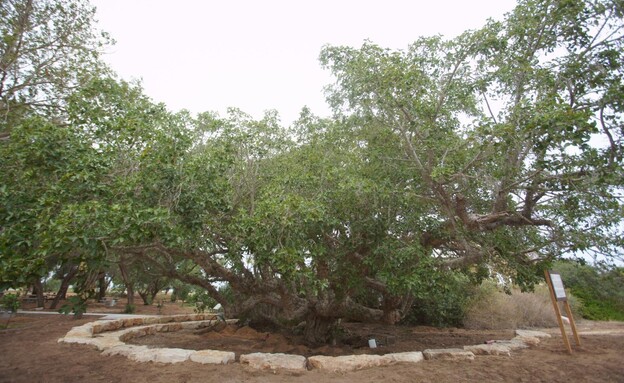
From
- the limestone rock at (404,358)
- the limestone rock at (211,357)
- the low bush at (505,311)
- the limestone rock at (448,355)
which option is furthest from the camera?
the low bush at (505,311)

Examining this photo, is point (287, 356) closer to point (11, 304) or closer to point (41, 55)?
point (11, 304)

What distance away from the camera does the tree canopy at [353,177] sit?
4.94 metres

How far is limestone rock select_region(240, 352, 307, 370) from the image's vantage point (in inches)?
212

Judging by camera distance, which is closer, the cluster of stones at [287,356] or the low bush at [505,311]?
the cluster of stones at [287,356]

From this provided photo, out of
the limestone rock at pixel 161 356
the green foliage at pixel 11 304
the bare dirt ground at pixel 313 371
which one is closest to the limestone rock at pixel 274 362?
the bare dirt ground at pixel 313 371

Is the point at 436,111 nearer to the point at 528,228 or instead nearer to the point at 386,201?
the point at 386,201

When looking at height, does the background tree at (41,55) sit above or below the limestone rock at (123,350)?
above

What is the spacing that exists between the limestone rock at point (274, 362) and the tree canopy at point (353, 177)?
1083mm

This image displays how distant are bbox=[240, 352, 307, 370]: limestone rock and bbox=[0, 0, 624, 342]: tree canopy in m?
1.08

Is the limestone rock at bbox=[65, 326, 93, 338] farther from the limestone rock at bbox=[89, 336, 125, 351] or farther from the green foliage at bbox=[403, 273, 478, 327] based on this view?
the green foliage at bbox=[403, 273, 478, 327]

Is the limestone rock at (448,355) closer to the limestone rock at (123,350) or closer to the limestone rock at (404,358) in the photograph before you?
the limestone rock at (404,358)

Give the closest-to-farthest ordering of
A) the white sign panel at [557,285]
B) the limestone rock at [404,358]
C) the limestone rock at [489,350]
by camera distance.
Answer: the limestone rock at [404,358] < the limestone rock at [489,350] < the white sign panel at [557,285]

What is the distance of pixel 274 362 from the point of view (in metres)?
5.46

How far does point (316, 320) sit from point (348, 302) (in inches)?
43.7
